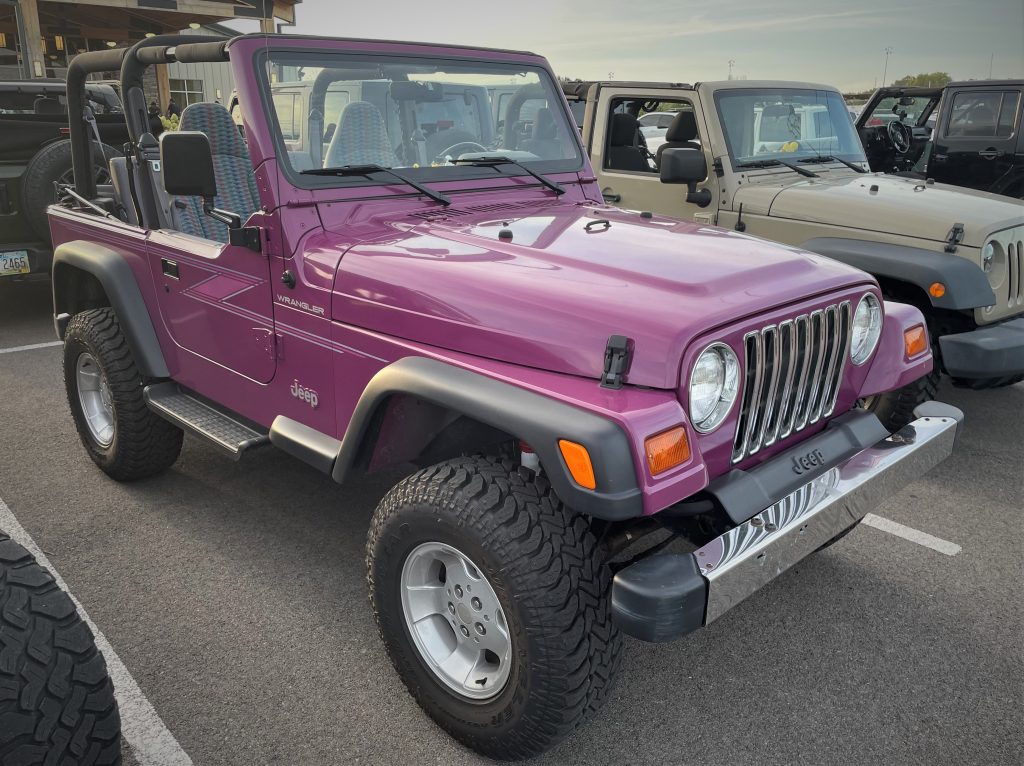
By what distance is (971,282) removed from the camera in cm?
437

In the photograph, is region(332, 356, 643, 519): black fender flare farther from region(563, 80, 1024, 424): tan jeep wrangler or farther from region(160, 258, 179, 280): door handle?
region(563, 80, 1024, 424): tan jeep wrangler

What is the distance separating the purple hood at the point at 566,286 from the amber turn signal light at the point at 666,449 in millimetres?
130

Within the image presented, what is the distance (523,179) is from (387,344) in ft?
4.01

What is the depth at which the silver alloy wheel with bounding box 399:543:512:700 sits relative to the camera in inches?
91.9

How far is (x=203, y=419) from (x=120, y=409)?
648 mm

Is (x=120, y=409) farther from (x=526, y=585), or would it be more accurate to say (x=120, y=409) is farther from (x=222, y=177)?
(x=526, y=585)

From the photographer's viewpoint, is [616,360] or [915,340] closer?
[616,360]

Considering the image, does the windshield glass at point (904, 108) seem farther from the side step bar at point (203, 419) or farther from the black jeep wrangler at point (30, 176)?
the black jeep wrangler at point (30, 176)

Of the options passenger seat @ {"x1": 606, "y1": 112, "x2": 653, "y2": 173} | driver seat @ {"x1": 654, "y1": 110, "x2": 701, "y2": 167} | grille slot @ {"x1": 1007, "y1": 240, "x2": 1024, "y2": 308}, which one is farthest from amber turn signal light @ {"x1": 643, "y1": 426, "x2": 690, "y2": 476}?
passenger seat @ {"x1": 606, "y1": 112, "x2": 653, "y2": 173}

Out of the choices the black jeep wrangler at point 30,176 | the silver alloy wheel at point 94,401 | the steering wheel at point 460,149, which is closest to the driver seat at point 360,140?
the steering wheel at point 460,149

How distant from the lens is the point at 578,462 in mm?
1957

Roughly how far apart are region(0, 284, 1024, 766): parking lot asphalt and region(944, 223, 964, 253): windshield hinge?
1.21 meters

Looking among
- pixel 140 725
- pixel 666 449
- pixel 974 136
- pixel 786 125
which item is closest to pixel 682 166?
pixel 786 125

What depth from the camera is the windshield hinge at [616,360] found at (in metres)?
2.07
